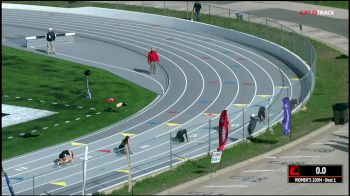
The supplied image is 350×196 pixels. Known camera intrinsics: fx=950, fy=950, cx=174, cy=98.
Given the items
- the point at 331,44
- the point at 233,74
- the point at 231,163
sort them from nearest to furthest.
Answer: the point at 231,163
the point at 233,74
the point at 331,44

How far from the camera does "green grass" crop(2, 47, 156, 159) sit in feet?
132

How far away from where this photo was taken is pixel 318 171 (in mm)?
31938

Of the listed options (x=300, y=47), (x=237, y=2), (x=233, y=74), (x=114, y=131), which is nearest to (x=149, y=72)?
(x=233, y=74)

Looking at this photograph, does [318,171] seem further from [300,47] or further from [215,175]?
[300,47]

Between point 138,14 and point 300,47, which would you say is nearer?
point 300,47

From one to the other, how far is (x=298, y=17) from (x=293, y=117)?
2772 cm

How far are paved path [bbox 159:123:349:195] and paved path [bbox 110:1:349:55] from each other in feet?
64.8

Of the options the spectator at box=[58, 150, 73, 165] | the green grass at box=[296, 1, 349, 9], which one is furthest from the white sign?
the green grass at box=[296, 1, 349, 9]

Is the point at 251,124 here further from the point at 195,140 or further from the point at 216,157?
the point at 216,157

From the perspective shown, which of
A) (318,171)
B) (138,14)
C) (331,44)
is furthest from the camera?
(138,14)

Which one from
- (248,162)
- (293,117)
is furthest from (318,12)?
(248,162)

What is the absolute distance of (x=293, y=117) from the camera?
41.6 meters

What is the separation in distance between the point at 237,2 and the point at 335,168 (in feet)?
143

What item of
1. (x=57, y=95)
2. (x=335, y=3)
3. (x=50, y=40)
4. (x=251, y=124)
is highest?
(x=335, y=3)
